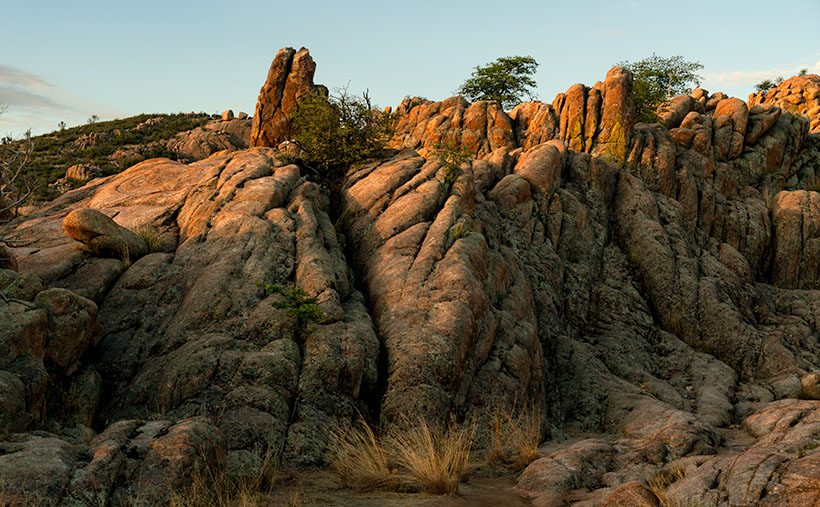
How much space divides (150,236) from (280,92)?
13.5 meters

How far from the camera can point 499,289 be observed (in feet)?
55.1

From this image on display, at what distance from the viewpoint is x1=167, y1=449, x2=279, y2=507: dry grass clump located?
7238 millimetres

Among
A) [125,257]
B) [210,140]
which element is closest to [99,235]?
[125,257]

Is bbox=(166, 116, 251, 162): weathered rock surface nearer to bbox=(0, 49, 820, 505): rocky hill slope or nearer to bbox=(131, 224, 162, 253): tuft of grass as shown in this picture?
bbox=(0, 49, 820, 505): rocky hill slope

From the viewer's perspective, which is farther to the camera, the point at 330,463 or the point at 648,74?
the point at 648,74

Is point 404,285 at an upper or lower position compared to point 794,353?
upper

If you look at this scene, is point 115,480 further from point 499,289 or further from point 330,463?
point 499,289

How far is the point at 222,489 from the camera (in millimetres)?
7977

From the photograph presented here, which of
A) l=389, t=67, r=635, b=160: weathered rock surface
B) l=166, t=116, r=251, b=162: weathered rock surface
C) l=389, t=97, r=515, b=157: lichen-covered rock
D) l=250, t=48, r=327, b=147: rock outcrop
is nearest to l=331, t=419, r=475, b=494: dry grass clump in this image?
l=250, t=48, r=327, b=147: rock outcrop

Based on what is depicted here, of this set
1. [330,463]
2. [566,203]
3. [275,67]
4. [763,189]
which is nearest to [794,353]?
[566,203]

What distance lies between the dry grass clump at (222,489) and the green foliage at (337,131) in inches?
540

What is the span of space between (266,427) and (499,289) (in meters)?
8.55

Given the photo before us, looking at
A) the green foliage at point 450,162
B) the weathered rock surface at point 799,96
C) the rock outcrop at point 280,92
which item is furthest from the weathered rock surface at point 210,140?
the weathered rock surface at point 799,96

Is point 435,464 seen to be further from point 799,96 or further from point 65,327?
point 799,96
